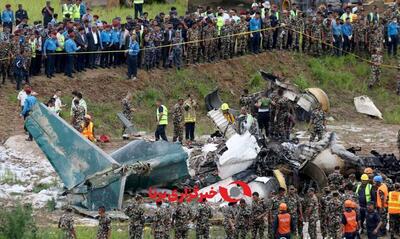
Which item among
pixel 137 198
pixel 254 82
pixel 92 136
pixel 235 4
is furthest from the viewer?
pixel 235 4

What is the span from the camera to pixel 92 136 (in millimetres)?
34969

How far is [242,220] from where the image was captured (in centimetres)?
2770

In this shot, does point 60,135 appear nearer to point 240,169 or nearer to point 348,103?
point 240,169

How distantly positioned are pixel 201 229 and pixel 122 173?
A: 3205mm

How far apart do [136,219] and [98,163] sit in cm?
333

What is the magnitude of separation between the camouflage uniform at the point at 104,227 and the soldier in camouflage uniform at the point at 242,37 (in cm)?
1596

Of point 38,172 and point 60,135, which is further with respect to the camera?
point 38,172

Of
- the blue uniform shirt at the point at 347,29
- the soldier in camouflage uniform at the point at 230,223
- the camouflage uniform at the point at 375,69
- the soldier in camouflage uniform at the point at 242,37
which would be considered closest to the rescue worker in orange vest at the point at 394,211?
the soldier in camouflage uniform at the point at 230,223

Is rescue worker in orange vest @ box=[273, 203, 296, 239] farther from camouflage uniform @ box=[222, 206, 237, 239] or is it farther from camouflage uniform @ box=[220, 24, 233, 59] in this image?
camouflage uniform @ box=[220, 24, 233, 59]

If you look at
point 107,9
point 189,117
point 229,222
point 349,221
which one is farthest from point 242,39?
point 349,221

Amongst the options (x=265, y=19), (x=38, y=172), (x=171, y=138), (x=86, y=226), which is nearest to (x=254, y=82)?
(x=265, y=19)

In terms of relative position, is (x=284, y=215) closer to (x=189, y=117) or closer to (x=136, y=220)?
(x=136, y=220)

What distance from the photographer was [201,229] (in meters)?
27.3

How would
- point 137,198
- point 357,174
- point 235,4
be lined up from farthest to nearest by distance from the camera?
point 235,4 < point 357,174 < point 137,198
